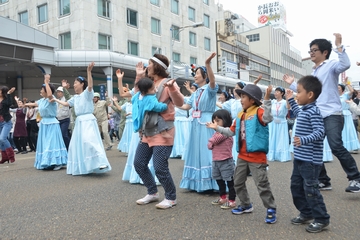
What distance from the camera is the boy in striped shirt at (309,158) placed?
319cm

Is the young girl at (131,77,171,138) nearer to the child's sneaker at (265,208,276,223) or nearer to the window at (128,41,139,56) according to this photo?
the child's sneaker at (265,208,276,223)

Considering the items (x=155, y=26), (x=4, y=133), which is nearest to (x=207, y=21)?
(x=155, y=26)

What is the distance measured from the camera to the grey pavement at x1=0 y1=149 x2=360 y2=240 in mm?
3229

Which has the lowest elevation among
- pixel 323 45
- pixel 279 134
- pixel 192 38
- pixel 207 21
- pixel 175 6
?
pixel 279 134

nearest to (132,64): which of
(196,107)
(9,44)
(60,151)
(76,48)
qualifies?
(76,48)

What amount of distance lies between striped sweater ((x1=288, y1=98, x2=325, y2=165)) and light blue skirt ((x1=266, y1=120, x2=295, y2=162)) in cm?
516

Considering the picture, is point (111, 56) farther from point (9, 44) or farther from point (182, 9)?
point (182, 9)

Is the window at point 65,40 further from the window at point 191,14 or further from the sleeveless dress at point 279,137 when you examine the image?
the sleeveless dress at point 279,137

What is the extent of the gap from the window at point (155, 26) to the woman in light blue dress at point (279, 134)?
2412 cm

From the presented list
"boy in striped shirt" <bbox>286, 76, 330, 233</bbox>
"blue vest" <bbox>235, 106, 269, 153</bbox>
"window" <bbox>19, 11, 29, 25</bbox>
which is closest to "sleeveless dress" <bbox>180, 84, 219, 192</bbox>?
"blue vest" <bbox>235, 106, 269, 153</bbox>

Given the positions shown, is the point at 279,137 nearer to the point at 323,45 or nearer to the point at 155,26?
the point at 323,45

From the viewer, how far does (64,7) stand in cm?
2595

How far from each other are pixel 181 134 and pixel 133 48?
20.8 m

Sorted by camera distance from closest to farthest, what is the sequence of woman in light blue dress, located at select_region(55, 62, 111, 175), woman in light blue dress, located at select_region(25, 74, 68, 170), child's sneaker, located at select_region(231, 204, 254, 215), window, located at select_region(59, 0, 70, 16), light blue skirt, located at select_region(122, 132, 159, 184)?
child's sneaker, located at select_region(231, 204, 254, 215), light blue skirt, located at select_region(122, 132, 159, 184), woman in light blue dress, located at select_region(55, 62, 111, 175), woman in light blue dress, located at select_region(25, 74, 68, 170), window, located at select_region(59, 0, 70, 16)
